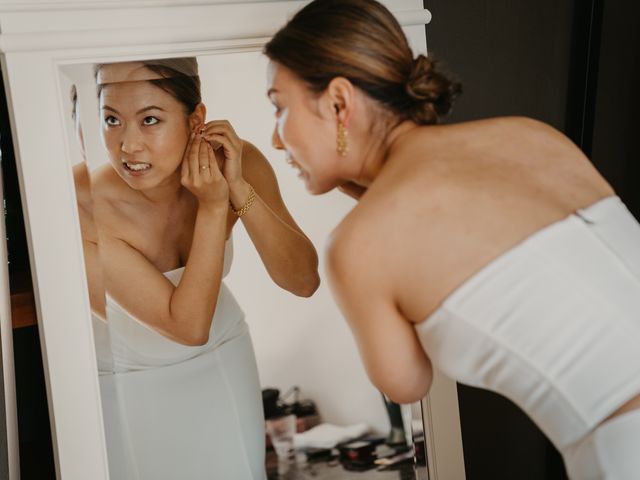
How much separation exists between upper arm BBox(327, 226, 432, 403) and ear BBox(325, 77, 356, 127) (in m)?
0.22

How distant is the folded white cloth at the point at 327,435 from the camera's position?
1574 mm

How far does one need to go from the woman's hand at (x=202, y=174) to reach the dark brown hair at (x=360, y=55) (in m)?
0.23

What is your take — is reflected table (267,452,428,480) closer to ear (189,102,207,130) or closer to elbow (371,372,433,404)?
elbow (371,372,433,404)

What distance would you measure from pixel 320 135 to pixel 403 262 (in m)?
0.28

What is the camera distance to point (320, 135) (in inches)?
51.1

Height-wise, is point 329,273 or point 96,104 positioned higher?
point 96,104

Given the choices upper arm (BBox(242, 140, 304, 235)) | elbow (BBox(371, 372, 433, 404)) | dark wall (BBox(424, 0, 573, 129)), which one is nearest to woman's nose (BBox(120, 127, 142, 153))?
upper arm (BBox(242, 140, 304, 235))

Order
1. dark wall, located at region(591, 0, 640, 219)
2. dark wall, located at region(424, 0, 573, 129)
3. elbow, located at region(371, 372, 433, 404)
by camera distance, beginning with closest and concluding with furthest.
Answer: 1. elbow, located at region(371, 372, 433, 404)
2. dark wall, located at region(424, 0, 573, 129)
3. dark wall, located at region(591, 0, 640, 219)

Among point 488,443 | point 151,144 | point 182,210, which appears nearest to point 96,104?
point 151,144

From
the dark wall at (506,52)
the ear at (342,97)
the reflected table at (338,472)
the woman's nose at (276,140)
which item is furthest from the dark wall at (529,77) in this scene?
the ear at (342,97)

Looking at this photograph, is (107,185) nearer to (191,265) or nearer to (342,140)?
(191,265)

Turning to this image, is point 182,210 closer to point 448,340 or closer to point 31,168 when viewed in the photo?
point 31,168

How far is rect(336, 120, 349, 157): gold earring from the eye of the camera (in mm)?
1282

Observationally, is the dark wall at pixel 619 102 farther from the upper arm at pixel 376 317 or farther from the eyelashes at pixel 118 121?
the eyelashes at pixel 118 121
